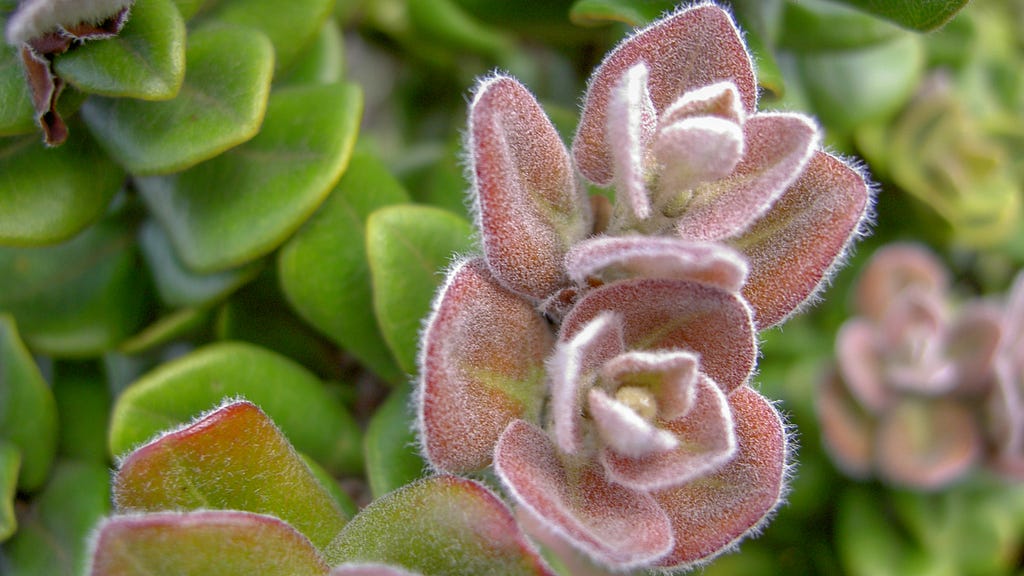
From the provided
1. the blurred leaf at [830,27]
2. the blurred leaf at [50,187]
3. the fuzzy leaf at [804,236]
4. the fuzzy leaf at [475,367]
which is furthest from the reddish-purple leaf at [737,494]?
the blurred leaf at [50,187]

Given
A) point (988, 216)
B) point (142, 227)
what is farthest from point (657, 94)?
point (988, 216)

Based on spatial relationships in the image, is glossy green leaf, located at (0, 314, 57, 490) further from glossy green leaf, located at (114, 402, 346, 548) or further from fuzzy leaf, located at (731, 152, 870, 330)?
fuzzy leaf, located at (731, 152, 870, 330)

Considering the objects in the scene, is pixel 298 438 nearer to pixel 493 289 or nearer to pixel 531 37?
pixel 493 289

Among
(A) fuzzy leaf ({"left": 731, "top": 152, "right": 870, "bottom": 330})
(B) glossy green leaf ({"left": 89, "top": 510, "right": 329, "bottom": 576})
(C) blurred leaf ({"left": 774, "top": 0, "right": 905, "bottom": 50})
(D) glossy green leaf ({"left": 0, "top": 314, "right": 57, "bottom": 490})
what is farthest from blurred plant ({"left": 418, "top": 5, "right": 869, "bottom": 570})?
(D) glossy green leaf ({"left": 0, "top": 314, "right": 57, "bottom": 490})

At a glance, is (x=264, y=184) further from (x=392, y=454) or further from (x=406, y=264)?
(x=392, y=454)

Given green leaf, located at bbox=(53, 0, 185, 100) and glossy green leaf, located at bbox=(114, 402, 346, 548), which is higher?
green leaf, located at bbox=(53, 0, 185, 100)

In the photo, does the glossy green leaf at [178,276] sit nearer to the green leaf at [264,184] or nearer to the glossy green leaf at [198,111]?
the green leaf at [264,184]

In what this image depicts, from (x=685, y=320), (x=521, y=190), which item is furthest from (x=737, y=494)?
(x=521, y=190)
